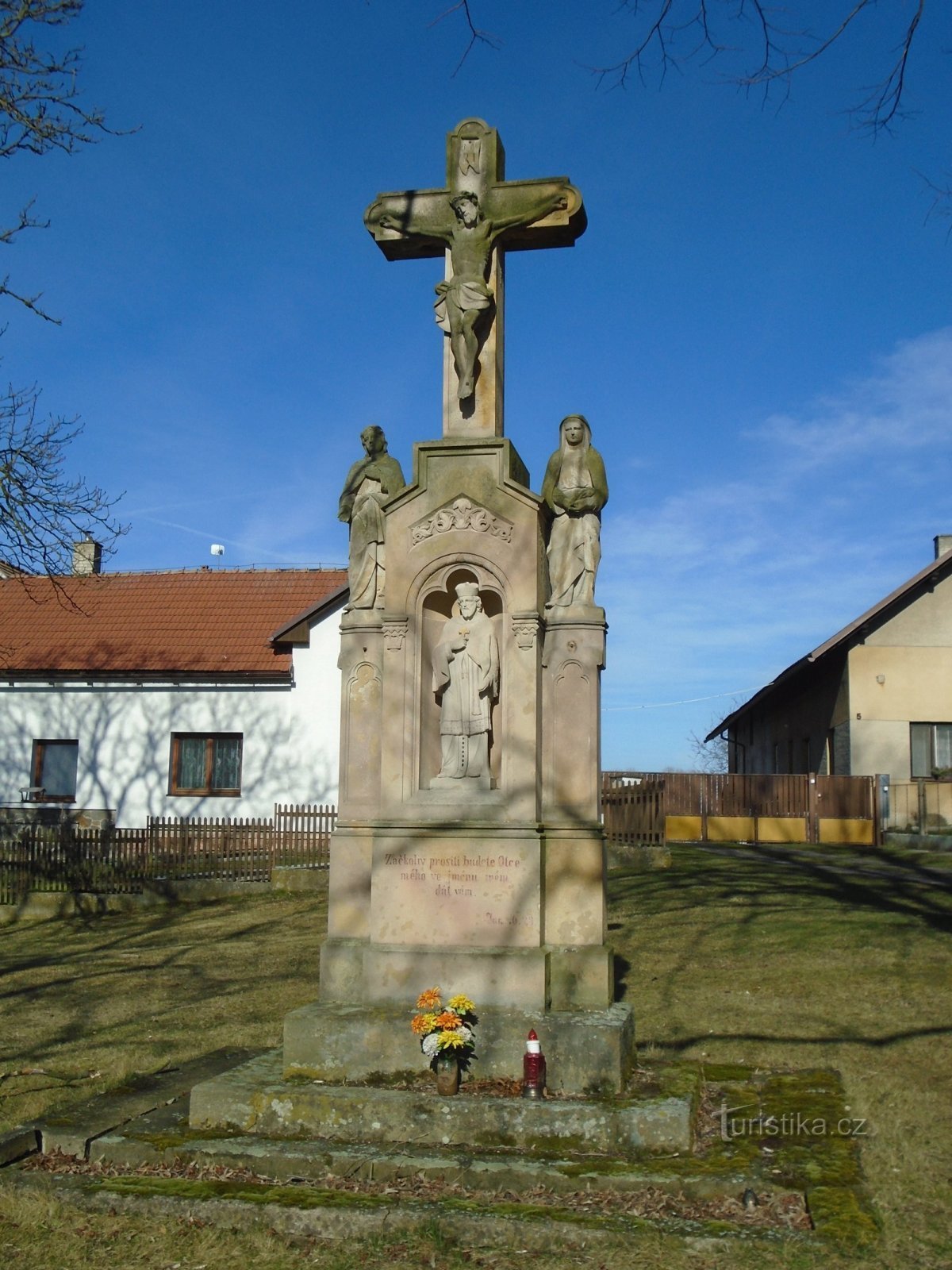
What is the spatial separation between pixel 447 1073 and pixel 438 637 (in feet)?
9.38

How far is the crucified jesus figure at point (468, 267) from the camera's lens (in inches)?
316

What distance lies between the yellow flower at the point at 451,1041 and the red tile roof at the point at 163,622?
61.2ft

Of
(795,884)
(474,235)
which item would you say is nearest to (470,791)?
(474,235)

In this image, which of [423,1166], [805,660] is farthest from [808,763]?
[423,1166]

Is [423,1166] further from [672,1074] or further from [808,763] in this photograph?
[808,763]

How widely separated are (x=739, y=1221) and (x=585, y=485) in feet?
14.5

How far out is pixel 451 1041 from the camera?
250 inches

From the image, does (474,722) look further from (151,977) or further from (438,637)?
(151,977)

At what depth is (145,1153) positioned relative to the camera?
5930 millimetres

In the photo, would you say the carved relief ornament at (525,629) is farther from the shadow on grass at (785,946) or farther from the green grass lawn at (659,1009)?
the shadow on grass at (785,946)

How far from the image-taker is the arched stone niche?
762 cm

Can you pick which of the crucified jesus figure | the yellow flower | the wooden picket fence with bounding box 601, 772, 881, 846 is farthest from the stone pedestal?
the wooden picket fence with bounding box 601, 772, 881, 846

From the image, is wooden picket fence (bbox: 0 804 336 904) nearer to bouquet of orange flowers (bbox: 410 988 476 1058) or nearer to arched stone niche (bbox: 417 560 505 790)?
arched stone niche (bbox: 417 560 505 790)

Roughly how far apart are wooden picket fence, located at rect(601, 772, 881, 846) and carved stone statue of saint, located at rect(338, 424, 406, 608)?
14.5m
